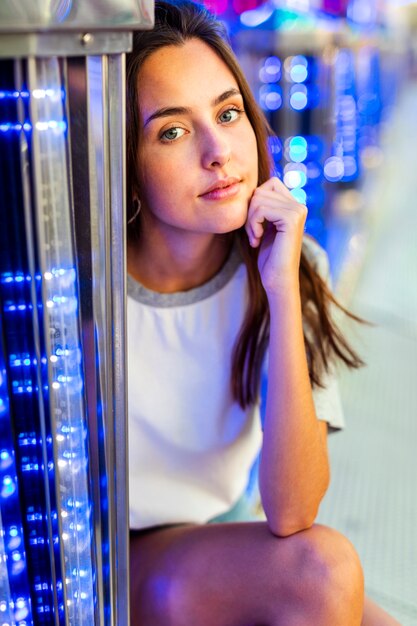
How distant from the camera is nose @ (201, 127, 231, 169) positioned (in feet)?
3.13

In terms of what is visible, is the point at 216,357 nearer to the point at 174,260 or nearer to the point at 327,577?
the point at 174,260

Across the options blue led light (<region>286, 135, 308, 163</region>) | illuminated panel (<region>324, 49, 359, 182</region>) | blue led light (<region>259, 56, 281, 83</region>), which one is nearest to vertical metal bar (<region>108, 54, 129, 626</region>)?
blue led light (<region>259, 56, 281, 83</region>)

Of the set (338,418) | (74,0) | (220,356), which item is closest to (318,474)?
(338,418)

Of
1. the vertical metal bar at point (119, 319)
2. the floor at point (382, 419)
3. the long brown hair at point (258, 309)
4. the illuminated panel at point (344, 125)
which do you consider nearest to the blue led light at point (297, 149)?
the floor at point (382, 419)

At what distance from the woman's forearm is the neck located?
0.18 metres

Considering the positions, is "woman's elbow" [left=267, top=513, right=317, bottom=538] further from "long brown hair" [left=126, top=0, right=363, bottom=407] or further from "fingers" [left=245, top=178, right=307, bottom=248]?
"fingers" [left=245, top=178, right=307, bottom=248]

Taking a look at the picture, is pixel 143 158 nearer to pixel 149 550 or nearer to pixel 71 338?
pixel 71 338

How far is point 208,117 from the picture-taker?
0.97 metres

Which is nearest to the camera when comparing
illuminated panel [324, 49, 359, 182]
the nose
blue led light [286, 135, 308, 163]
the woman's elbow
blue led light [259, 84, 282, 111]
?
the nose

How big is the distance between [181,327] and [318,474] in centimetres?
28

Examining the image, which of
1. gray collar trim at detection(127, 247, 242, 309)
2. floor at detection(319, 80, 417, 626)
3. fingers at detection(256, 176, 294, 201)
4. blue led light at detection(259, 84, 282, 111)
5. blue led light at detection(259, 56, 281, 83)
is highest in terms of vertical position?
blue led light at detection(259, 56, 281, 83)

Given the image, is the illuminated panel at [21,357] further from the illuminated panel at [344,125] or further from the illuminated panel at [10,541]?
the illuminated panel at [344,125]

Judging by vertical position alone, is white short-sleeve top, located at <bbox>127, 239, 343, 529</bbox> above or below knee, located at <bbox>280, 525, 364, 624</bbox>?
above

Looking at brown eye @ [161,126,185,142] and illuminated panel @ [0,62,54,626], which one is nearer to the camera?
illuminated panel @ [0,62,54,626]
